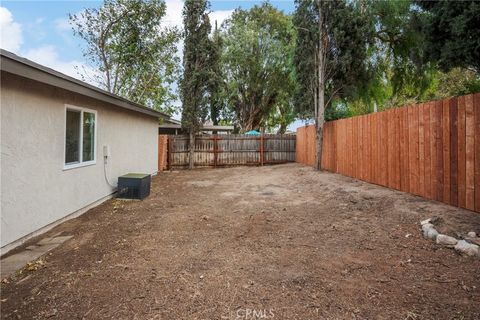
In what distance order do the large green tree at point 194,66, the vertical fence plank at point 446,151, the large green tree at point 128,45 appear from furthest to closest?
the large green tree at point 128,45
the large green tree at point 194,66
the vertical fence plank at point 446,151

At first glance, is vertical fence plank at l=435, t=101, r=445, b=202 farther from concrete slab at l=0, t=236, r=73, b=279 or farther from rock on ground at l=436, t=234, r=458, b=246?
concrete slab at l=0, t=236, r=73, b=279

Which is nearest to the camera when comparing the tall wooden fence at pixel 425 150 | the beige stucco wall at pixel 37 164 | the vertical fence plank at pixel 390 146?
the beige stucco wall at pixel 37 164

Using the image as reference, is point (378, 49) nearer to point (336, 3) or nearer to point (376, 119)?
point (336, 3)

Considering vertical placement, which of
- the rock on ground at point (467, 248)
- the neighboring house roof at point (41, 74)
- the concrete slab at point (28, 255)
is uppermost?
A: the neighboring house roof at point (41, 74)

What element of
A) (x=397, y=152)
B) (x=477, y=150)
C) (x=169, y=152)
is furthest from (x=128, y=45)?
(x=477, y=150)

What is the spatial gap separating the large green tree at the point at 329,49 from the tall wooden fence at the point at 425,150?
2.66 meters

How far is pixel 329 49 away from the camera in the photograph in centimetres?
975

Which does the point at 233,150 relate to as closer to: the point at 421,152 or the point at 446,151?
the point at 421,152

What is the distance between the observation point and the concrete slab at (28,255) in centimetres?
291

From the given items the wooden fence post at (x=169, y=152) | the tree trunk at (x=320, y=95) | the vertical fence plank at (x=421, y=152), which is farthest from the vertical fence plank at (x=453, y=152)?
the wooden fence post at (x=169, y=152)

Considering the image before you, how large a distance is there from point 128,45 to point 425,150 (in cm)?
1482

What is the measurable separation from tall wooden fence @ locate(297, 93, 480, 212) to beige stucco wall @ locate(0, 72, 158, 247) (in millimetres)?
6226

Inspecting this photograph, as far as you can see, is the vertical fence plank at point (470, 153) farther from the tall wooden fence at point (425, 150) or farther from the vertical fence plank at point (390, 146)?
the vertical fence plank at point (390, 146)

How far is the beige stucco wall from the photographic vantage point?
3.35 meters
